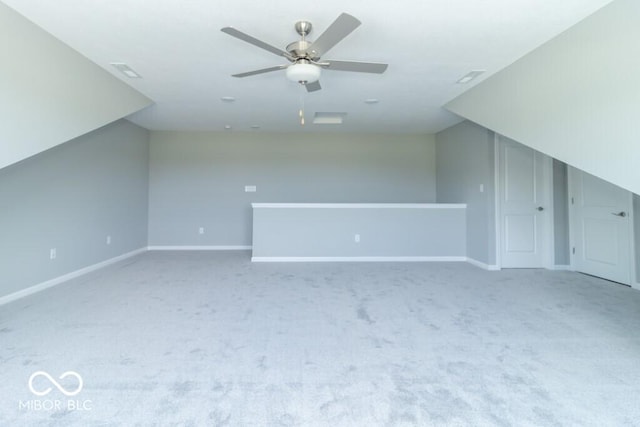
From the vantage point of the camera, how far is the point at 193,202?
6.17 metres

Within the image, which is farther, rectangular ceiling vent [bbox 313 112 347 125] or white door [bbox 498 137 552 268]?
rectangular ceiling vent [bbox 313 112 347 125]

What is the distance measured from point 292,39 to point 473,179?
373 cm

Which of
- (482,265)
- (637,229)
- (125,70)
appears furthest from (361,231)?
(125,70)

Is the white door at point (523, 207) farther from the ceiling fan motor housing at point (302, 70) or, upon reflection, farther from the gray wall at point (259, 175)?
the ceiling fan motor housing at point (302, 70)

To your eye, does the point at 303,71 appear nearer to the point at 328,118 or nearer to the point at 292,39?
the point at 292,39

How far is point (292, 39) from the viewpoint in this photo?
2566 millimetres

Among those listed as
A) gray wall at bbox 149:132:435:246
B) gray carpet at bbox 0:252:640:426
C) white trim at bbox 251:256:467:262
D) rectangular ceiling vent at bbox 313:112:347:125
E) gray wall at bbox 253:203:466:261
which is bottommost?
gray carpet at bbox 0:252:640:426

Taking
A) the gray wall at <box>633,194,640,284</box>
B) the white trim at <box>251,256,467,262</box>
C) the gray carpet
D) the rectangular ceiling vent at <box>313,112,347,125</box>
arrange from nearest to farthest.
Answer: the gray carpet, the gray wall at <box>633,194,640,284</box>, the white trim at <box>251,256,467,262</box>, the rectangular ceiling vent at <box>313,112,347,125</box>

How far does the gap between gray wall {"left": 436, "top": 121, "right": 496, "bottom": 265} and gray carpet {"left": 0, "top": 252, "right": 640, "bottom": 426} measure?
3.76 feet

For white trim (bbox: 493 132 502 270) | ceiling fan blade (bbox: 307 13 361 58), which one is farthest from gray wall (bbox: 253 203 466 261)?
ceiling fan blade (bbox: 307 13 361 58)

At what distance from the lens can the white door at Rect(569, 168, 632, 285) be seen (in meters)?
3.70

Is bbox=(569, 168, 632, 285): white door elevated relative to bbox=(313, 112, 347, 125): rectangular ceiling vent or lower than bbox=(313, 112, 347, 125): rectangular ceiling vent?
lower

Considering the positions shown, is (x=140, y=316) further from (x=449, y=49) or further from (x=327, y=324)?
(x=449, y=49)

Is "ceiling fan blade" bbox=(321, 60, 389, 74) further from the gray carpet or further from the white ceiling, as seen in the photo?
the gray carpet
